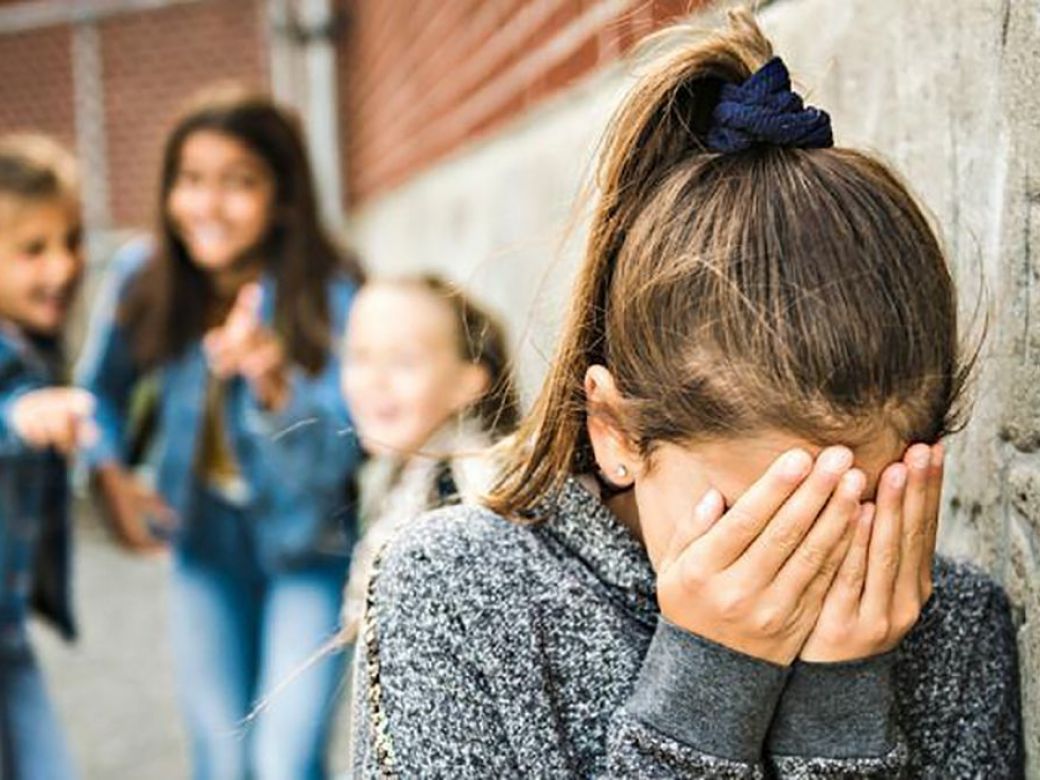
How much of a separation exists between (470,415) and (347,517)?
0.93 meters

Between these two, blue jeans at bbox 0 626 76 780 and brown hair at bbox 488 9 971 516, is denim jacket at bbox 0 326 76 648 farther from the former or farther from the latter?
brown hair at bbox 488 9 971 516

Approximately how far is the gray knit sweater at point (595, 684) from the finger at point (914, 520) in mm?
89

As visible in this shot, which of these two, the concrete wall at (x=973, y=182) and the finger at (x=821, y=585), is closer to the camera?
the finger at (x=821, y=585)

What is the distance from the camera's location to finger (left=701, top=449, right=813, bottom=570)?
4.89 ft

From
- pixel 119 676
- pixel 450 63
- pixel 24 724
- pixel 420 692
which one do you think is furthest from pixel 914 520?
pixel 450 63

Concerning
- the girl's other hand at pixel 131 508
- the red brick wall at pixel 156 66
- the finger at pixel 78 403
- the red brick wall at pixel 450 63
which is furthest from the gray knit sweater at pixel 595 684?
the red brick wall at pixel 156 66

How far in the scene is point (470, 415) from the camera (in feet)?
9.18

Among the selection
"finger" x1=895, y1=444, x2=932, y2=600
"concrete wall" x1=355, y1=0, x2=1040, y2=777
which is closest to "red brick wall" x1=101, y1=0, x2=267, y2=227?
"concrete wall" x1=355, y1=0, x2=1040, y2=777

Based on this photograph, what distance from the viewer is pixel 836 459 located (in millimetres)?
1489

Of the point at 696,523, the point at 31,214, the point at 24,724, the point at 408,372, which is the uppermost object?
the point at 31,214

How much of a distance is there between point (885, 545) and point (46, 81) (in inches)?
463

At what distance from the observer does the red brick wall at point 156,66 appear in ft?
39.9

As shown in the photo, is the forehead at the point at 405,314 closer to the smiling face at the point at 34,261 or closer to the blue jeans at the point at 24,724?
the smiling face at the point at 34,261

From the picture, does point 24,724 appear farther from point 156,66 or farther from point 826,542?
point 156,66
